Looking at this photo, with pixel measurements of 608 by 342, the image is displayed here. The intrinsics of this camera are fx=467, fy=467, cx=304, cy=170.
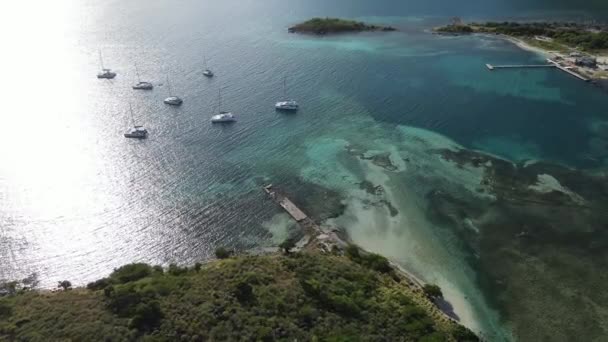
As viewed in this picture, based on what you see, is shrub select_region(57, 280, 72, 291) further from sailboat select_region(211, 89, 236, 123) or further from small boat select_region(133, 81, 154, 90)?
small boat select_region(133, 81, 154, 90)

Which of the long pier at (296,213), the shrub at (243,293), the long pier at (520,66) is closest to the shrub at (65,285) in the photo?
the shrub at (243,293)

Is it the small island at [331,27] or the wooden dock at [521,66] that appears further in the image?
the small island at [331,27]

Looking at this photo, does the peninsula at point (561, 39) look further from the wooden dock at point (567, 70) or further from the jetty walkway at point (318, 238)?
the jetty walkway at point (318, 238)

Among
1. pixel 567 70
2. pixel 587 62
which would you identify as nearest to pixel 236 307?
pixel 567 70

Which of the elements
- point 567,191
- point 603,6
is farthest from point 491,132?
point 603,6

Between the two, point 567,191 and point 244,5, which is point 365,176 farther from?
point 244,5

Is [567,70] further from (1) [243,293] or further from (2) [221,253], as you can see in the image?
(1) [243,293]

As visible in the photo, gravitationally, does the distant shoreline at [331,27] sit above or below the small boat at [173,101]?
above

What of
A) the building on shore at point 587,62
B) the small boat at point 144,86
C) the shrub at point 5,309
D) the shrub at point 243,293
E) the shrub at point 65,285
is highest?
the building on shore at point 587,62
